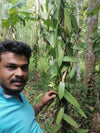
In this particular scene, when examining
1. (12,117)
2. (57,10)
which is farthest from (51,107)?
(57,10)

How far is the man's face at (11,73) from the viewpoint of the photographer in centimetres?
56

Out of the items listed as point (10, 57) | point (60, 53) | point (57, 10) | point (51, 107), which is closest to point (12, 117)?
point (10, 57)

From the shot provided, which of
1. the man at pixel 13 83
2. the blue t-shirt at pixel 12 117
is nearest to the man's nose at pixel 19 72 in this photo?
the man at pixel 13 83

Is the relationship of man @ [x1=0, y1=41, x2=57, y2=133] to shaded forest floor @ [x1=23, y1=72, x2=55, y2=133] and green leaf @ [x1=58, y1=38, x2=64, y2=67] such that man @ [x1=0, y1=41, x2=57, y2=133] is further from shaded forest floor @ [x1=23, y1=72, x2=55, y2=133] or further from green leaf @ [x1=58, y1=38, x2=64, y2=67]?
shaded forest floor @ [x1=23, y1=72, x2=55, y2=133]

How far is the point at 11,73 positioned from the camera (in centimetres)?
56

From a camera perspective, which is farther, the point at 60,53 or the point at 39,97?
the point at 39,97

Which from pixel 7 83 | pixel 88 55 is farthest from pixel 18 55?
pixel 88 55

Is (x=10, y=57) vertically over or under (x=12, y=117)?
over

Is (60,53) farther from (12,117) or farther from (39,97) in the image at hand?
(39,97)

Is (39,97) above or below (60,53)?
below

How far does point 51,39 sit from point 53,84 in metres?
0.25

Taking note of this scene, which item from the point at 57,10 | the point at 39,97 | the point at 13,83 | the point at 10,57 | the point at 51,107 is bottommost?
the point at 51,107

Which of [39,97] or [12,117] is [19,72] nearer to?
[12,117]

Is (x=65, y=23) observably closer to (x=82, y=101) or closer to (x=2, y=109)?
(x=2, y=109)
